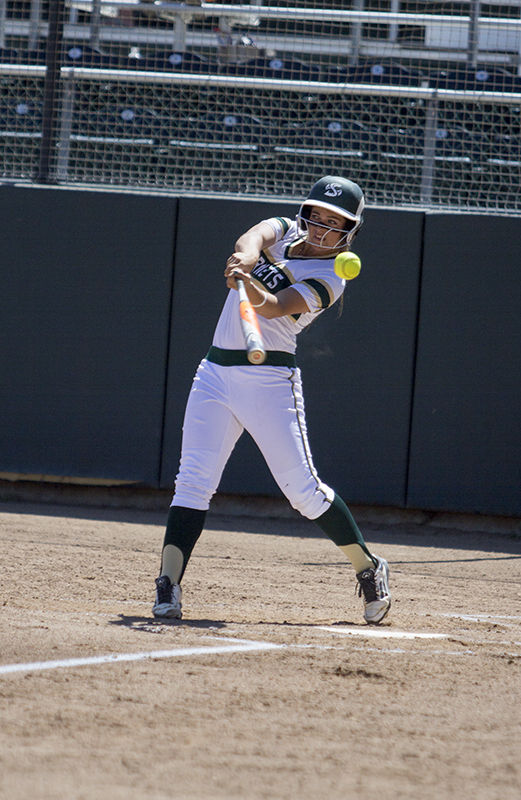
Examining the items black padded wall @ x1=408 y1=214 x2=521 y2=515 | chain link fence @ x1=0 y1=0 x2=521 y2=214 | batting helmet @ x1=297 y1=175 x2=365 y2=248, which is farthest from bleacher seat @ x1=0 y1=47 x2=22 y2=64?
batting helmet @ x1=297 y1=175 x2=365 y2=248

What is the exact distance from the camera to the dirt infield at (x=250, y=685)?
2379 mm

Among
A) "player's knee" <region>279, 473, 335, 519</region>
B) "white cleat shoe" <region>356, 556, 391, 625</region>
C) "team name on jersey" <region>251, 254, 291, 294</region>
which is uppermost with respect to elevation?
"team name on jersey" <region>251, 254, 291, 294</region>

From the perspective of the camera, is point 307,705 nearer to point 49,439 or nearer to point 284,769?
point 284,769

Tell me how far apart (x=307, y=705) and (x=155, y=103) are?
6844 millimetres

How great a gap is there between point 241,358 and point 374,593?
1191 mm

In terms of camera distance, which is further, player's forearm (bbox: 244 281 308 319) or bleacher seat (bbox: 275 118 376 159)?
bleacher seat (bbox: 275 118 376 159)

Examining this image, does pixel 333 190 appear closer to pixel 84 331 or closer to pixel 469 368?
pixel 469 368

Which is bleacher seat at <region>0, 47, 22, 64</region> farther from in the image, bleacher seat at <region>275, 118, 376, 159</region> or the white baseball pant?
the white baseball pant

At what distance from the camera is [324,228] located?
14.5ft

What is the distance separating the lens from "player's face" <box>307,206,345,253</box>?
4.40 m

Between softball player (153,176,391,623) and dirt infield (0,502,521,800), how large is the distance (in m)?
0.29

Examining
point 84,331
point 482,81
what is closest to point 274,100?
point 482,81

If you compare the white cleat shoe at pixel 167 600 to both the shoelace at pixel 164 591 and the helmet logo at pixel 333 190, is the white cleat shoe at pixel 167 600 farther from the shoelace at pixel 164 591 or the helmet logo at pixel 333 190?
the helmet logo at pixel 333 190

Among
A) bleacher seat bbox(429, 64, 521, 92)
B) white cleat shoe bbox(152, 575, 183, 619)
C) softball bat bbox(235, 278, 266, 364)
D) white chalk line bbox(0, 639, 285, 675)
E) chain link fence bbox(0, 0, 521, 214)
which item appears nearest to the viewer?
white chalk line bbox(0, 639, 285, 675)
